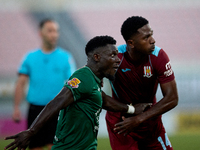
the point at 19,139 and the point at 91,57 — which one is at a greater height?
the point at 91,57

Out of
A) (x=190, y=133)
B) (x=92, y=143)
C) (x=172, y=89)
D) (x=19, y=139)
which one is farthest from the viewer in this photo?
(x=190, y=133)

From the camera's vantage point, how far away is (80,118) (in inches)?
133

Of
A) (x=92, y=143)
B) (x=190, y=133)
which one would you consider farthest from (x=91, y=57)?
(x=190, y=133)

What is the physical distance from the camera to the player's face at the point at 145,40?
3975mm

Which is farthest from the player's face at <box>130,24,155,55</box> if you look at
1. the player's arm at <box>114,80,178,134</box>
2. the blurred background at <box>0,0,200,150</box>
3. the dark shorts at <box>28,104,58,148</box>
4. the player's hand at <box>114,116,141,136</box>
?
the blurred background at <box>0,0,200,150</box>

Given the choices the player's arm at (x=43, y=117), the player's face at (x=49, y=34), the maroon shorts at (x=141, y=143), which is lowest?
the maroon shorts at (x=141, y=143)

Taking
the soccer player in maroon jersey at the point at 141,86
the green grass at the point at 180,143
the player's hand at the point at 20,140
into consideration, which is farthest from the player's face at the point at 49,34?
the green grass at the point at 180,143

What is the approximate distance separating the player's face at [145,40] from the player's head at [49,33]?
2.41 metres

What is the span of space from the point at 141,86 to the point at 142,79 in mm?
98

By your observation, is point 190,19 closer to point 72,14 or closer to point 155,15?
point 155,15

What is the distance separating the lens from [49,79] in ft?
19.2

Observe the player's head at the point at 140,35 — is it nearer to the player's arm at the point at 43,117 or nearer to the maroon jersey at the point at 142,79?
the maroon jersey at the point at 142,79

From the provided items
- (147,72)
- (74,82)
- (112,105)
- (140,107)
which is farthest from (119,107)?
(74,82)

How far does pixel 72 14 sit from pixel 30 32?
2297mm
